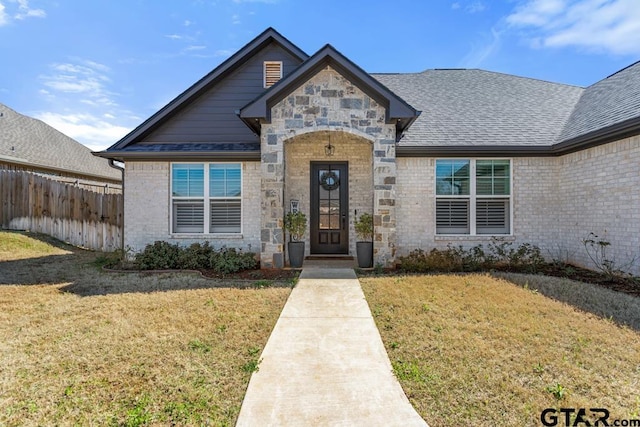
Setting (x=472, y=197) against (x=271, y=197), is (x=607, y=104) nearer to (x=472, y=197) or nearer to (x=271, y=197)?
(x=472, y=197)

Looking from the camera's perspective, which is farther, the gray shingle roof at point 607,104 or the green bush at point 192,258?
the green bush at point 192,258

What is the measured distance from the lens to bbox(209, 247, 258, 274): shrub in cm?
749

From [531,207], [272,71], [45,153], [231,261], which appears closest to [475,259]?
[531,207]

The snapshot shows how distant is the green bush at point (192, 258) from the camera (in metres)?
7.68

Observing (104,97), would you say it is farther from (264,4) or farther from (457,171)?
(457,171)

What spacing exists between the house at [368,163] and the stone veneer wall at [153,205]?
3 cm

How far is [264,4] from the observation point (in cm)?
947

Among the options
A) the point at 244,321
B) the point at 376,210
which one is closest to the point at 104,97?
the point at 376,210

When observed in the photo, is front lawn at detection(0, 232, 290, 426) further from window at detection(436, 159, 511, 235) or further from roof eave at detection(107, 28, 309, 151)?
window at detection(436, 159, 511, 235)

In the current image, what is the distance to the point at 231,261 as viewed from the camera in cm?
759

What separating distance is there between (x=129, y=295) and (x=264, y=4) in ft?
28.3

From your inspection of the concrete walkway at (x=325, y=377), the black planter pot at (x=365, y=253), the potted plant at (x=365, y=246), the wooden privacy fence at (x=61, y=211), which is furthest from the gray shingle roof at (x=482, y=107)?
the wooden privacy fence at (x=61, y=211)

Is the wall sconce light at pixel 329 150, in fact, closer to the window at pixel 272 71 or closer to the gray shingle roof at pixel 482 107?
the gray shingle roof at pixel 482 107

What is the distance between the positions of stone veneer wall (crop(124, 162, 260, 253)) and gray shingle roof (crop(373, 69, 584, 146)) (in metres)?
4.04
